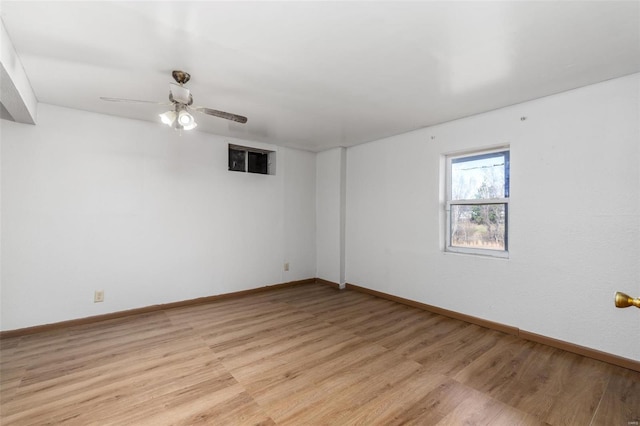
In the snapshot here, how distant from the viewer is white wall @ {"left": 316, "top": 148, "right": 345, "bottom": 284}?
493cm

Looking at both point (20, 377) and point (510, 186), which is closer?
point (20, 377)

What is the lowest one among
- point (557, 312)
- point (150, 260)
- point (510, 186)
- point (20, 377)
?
point (20, 377)

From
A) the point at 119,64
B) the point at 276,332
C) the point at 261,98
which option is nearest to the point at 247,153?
the point at 261,98

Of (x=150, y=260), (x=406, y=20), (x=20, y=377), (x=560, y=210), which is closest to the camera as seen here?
(x=406, y=20)

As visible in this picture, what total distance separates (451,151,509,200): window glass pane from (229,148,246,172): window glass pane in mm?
3055

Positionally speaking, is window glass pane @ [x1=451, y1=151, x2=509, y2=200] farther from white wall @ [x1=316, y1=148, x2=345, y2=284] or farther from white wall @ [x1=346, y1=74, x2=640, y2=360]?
white wall @ [x1=316, y1=148, x2=345, y2=284]

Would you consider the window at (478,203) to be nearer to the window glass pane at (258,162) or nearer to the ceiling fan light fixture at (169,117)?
the window glass pane at (258,162)

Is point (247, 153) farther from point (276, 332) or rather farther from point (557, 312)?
point (557, 312)

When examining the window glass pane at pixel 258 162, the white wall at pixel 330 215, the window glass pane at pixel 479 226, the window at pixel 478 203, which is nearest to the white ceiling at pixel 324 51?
the window at pixel 478 203

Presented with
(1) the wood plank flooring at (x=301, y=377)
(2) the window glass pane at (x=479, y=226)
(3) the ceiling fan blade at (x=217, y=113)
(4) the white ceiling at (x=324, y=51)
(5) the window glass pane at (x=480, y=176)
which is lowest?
(1) the wood plank flooring at (x=301, y=377)

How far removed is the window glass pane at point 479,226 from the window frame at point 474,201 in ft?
0.11

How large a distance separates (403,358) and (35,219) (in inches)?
154

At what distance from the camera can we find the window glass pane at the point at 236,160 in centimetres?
443

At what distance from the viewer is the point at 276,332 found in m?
3.07
